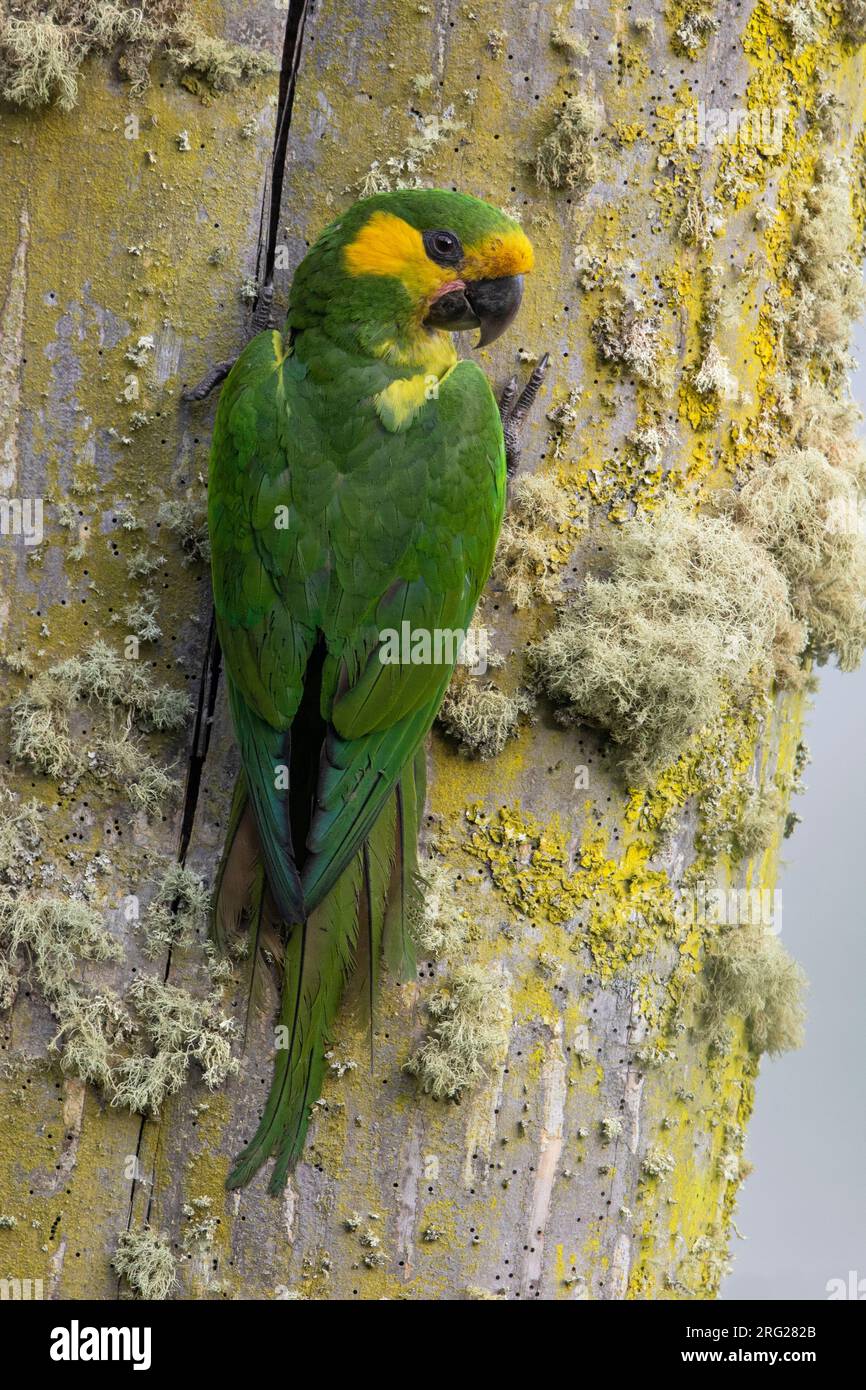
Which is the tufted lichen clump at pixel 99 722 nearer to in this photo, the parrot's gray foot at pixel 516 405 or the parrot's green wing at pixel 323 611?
the parrot's green wing at pixel 323 611

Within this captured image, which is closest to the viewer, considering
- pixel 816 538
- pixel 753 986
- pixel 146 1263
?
pixel 146 1263

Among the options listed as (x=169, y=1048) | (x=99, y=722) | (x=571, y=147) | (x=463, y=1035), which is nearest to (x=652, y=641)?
(x=463, y=1035)

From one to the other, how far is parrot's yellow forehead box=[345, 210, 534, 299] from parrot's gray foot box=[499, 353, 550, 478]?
213mm

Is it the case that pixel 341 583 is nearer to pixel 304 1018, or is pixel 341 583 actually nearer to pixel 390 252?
pixel 390 252

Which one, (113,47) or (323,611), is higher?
(113,47)

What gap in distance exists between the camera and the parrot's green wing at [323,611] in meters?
2.59

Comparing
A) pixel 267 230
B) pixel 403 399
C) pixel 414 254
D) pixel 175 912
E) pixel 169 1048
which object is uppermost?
pixel 267 230

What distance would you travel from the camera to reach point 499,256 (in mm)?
2639

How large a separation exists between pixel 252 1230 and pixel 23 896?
787 millimetres

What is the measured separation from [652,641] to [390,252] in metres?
0.94

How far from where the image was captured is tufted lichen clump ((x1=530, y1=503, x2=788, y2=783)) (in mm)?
2750

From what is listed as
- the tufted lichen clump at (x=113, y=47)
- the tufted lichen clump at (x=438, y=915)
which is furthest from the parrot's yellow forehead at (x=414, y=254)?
the tufted lichen clump at (x=438, y=915)

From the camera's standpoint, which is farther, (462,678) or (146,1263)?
(462,678)

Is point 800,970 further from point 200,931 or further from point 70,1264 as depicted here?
point 70,1264
